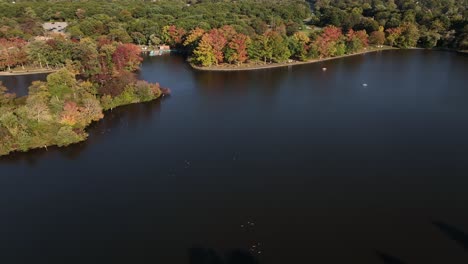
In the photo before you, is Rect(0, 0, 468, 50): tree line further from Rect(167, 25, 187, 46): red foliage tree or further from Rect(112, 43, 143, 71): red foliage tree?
Rect(112, 43, 143, 71): red foliage tree

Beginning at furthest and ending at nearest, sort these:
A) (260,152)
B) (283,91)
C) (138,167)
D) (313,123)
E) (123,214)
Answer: (283,91)
(313,123)
(260,152)
(138,167)
(123,214)

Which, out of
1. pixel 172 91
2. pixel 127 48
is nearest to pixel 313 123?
pixel 172 91

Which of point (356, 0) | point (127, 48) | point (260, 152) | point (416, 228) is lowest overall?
point (416, 228)

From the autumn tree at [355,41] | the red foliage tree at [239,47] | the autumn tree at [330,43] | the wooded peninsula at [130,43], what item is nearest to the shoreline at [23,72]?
the wooded peninsula at [130,43]

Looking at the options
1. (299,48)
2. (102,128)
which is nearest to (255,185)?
(102,128)

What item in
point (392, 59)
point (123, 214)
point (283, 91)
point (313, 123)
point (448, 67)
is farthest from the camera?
point (392, 59)

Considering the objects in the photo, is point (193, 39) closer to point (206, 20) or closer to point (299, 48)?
point (206, 20)

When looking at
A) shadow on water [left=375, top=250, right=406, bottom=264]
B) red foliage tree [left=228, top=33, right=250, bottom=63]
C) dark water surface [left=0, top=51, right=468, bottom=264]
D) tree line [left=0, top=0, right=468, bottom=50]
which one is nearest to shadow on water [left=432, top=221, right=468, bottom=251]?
dark water surface [left=0, top=51, right=468, bottom=264]

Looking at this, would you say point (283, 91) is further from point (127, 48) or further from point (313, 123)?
point (127, 48)
